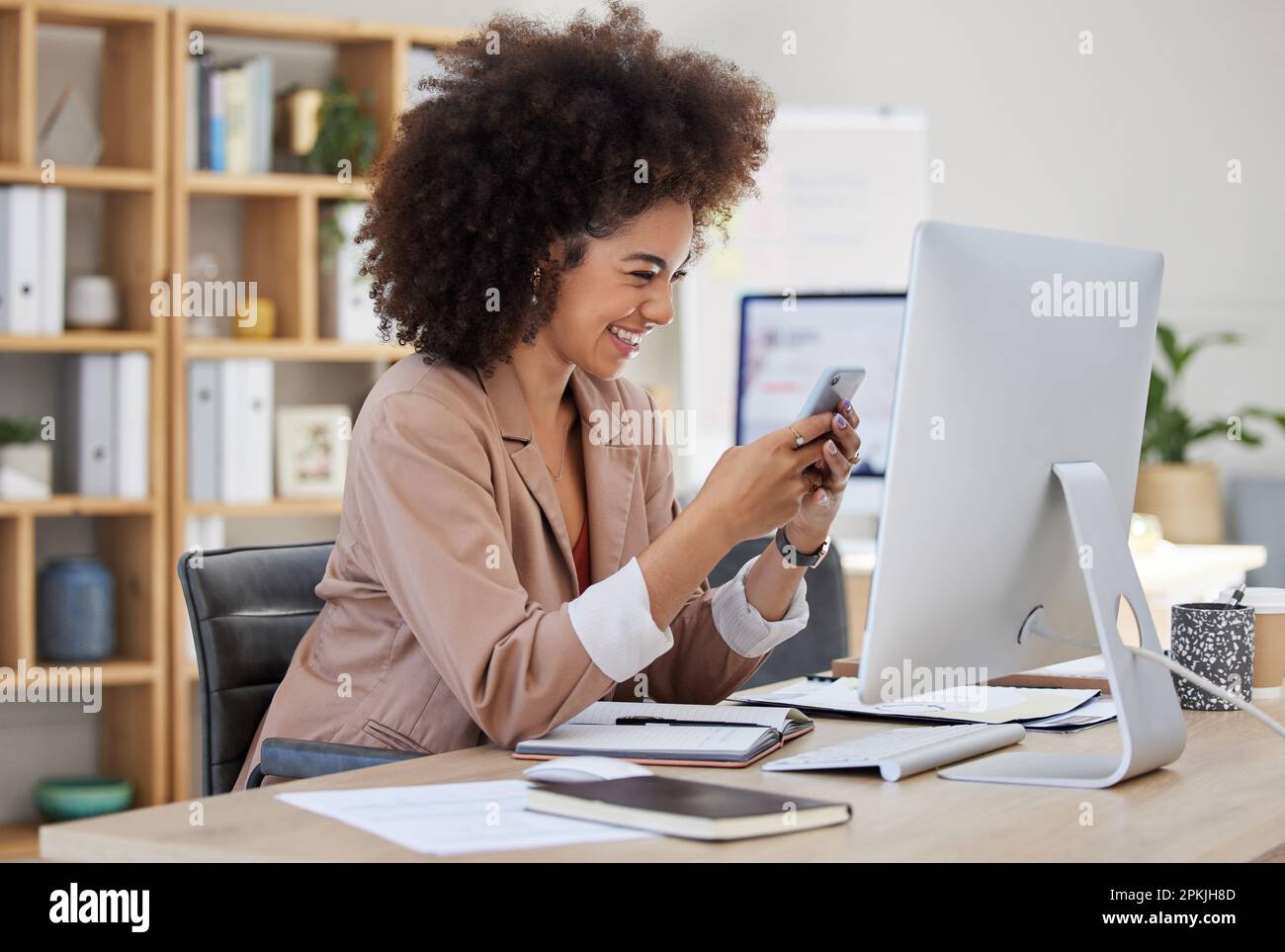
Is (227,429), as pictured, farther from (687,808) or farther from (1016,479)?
(687,808)

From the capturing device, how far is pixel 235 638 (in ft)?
5.55

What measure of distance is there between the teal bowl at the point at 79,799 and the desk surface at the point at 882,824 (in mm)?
2456

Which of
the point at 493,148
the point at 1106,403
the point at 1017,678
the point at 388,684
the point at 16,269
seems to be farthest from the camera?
the point at 16,269

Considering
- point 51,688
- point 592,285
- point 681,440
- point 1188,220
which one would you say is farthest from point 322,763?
point 1188,220

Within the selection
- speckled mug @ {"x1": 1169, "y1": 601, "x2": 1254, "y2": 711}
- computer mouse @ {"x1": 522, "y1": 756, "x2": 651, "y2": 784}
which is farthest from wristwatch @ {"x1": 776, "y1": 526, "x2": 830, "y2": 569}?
computer mouse @ {"x1": 522, "y1": 756, "x2": 651, "y2": 784}

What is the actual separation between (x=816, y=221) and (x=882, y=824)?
346 centimetres

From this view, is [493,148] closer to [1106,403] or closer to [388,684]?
[388,684]

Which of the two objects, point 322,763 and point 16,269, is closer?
point 322,763

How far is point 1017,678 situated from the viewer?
1.85 m

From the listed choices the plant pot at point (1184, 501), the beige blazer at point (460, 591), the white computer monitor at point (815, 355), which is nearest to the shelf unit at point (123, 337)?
the white computer monitor at point (815, 355)

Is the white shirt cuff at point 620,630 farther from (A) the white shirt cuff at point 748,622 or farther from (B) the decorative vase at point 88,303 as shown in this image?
(B) the decorative vase at point 88,303

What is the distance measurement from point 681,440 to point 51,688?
6.17 ft

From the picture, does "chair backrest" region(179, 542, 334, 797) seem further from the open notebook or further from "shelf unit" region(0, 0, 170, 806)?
"shelf unit" region(0, 0, 170, 806)

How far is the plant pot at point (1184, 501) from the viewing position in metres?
4.39
